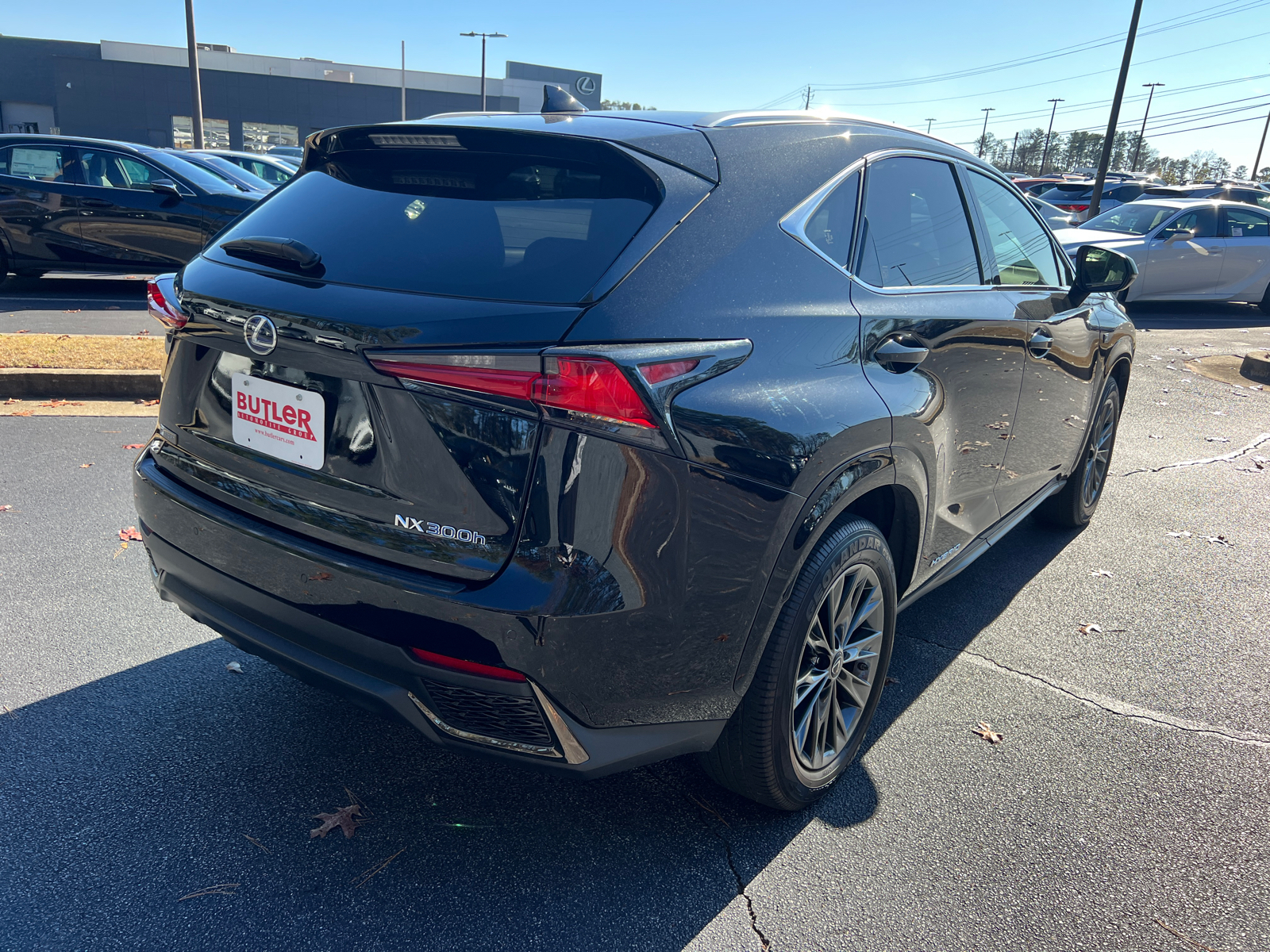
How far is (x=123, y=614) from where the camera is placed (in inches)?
137

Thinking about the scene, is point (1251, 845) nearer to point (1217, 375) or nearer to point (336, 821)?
point (336, 821)

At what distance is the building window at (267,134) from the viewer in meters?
56.5

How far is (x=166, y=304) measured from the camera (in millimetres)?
2531

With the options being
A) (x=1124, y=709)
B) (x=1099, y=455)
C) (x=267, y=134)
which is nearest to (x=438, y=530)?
(x=1124, y=709)

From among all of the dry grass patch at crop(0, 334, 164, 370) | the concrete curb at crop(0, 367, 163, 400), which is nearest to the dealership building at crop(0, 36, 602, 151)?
the dry grass patch at crop(0, 334, 164, 370)

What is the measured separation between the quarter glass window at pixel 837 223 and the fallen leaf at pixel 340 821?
1922mm

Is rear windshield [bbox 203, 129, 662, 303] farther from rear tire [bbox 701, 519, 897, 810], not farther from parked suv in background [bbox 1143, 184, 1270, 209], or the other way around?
parked suv in background [bbox 1143, 184, 1270, 209]

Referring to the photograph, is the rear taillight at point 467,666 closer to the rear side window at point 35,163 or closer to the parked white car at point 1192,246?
→ the rear side window at point 35,163

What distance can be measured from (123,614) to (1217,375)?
1010 centimetres

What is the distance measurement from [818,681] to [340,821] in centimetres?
132

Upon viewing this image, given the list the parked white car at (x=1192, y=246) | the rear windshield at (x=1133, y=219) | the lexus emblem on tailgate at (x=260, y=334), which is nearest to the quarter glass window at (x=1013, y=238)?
the lexus emblem on tailgate at (x=260, y=334)

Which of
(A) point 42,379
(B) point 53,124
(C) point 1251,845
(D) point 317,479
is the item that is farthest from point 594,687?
(B) point 53,124

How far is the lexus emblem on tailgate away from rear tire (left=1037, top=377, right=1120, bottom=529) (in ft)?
12.5

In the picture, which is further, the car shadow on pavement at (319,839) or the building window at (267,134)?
the building window at (267,134)
